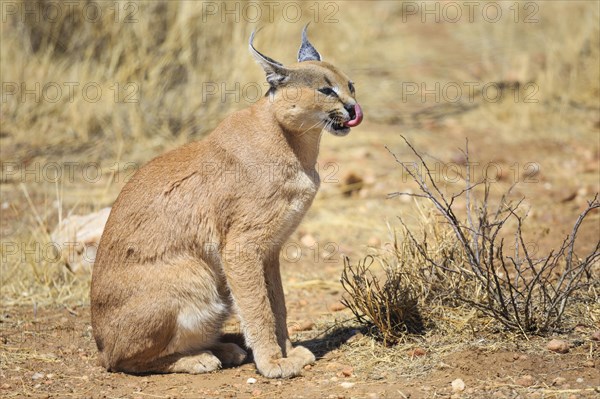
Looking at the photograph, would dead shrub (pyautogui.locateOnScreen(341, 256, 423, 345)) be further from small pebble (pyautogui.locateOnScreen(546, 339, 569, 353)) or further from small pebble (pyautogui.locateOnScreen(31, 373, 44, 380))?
small pebble (pyautogui.locateOnScreen(31, 373, 44, 380))

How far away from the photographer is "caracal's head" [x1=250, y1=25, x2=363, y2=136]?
16.4 feet

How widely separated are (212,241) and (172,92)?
17.6 feet

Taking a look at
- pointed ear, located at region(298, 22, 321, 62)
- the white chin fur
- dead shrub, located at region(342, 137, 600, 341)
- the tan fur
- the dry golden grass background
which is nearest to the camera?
dead shrub, located at region(342, 137, 600, 341)

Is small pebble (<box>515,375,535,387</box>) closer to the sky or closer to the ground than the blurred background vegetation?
closer to the ground

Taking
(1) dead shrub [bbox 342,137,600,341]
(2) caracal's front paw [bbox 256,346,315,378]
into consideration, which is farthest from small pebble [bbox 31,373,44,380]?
(1) dead shrub [bbox 342,137,600,341]

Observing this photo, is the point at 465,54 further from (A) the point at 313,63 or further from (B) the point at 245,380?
(B) the point at 245,380

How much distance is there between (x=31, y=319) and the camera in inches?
241

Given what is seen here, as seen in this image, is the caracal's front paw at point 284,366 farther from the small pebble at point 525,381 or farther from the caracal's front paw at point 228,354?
the small pebble at point 525,381

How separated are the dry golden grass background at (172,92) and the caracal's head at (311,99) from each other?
253 centimetres

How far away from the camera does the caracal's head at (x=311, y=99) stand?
4.99 meters

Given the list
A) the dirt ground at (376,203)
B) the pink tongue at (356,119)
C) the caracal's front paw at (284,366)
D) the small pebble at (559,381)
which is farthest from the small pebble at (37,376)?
the small pebble at (559,381)

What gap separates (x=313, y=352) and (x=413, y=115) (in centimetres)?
661

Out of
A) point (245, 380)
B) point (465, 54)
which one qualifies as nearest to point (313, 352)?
point (245, 380)

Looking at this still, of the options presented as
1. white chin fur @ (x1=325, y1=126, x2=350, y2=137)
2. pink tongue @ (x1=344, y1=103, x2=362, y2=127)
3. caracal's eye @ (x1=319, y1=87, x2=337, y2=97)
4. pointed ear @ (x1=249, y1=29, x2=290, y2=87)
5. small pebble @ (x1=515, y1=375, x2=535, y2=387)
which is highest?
pointed ear @ (x1=249, y1=29, x2=290, y2=87)
